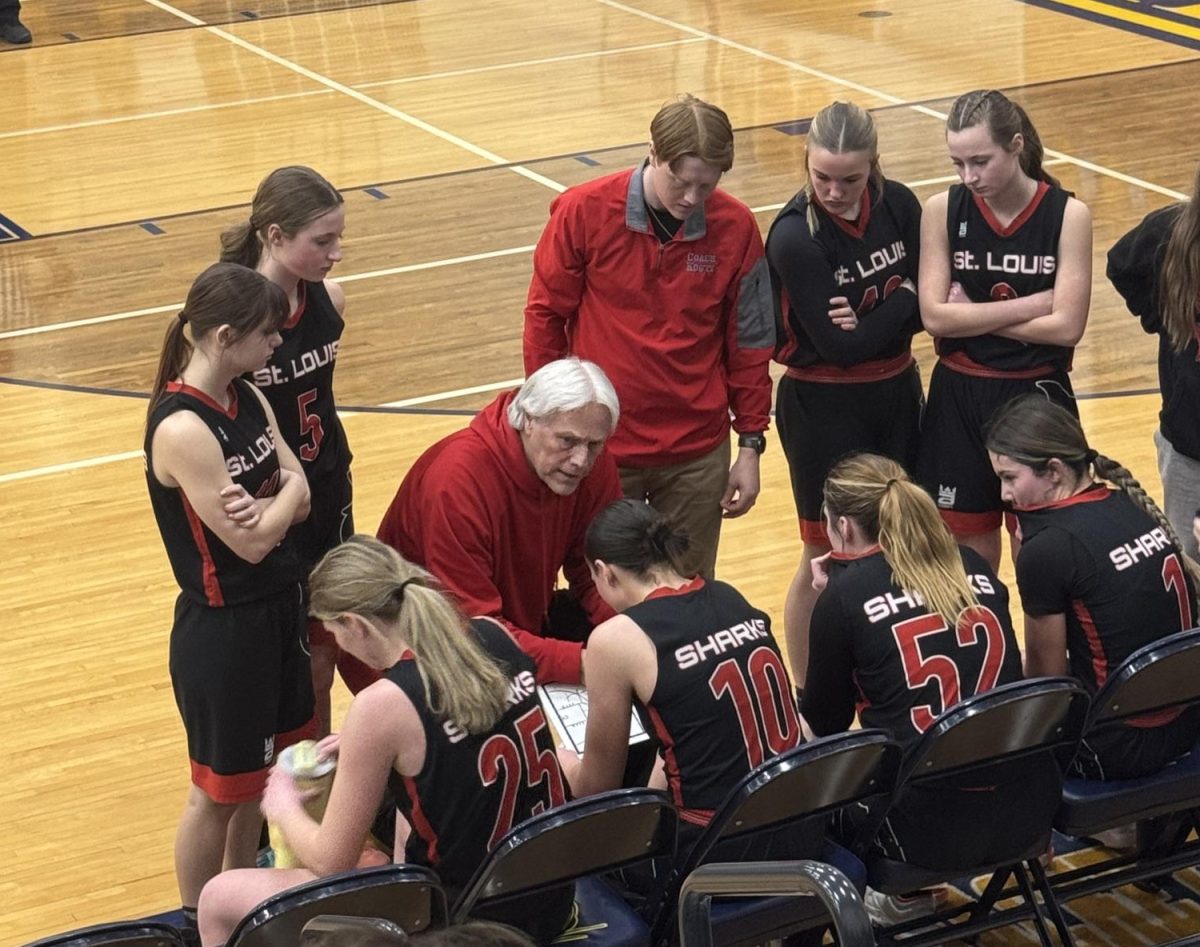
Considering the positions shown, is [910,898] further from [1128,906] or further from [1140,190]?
[1140,190]

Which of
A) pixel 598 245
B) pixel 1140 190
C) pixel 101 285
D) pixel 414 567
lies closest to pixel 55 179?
pixel 101 285

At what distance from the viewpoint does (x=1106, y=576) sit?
13.1 feet

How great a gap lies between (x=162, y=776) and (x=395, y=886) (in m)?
2.25

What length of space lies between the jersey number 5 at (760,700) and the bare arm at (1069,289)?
1529mm

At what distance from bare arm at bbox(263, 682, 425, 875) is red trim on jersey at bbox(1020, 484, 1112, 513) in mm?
1568

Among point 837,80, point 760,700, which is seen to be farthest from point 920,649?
point 837,80

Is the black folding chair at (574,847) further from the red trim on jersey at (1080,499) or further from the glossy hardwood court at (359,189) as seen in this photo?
the glossy hardwood court at (359,189)

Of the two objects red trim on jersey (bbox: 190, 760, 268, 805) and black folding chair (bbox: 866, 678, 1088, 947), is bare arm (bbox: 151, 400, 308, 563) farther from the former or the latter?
black folding chair (bbox: 866, 678, 1088, 947)

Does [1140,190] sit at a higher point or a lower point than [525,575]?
lower

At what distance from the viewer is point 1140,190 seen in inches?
408

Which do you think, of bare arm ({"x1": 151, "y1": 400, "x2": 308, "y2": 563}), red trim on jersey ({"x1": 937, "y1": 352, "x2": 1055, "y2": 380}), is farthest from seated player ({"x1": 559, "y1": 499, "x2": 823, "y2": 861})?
red trim on jersey ({"x1": 937, "y1": 352, "x2": 1055, "y2": 380})

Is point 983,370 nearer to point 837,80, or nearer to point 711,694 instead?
point 711,694

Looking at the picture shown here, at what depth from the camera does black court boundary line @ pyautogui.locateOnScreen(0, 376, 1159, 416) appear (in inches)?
305

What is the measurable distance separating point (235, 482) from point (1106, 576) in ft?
6.31
